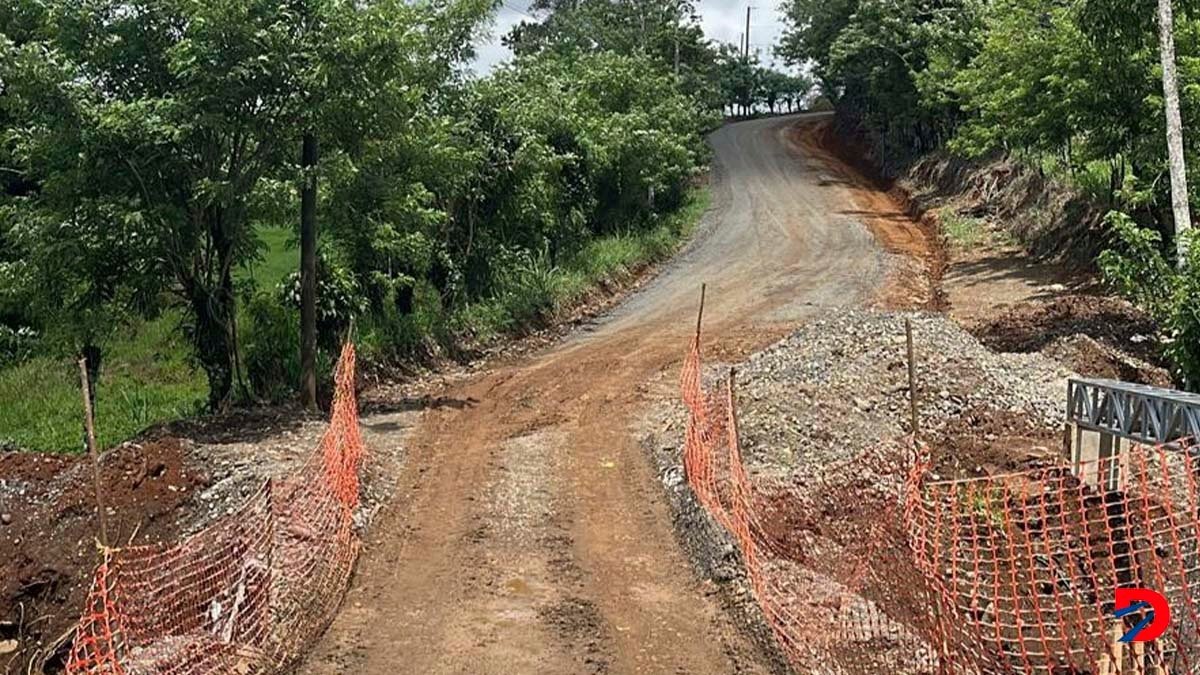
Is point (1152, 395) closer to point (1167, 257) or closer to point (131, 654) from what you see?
point (1167, 257)

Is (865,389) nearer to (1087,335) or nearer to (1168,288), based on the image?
(1168,288)

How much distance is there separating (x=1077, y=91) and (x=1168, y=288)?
5.09 m

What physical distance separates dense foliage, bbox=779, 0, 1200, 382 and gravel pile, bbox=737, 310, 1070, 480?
81.0 inches

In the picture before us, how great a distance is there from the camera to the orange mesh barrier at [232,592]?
7.42 metres

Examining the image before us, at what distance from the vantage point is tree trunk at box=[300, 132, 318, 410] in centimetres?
1412

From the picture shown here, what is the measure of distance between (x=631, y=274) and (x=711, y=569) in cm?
1777

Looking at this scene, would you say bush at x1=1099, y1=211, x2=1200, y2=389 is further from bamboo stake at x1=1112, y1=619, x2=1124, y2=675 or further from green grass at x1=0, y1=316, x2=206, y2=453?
green grass at x1=0, y1=316, x2=206, y2=453

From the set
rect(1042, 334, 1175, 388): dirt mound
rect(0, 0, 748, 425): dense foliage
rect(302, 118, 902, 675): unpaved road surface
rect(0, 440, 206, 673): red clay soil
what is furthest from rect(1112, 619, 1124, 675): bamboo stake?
rect(0, 0, 748, 425): dense foliage

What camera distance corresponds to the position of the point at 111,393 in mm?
21094

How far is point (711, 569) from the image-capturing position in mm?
9508

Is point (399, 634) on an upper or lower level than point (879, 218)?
lower

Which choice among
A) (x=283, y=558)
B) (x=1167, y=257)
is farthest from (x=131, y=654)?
(x=1167, y=257)

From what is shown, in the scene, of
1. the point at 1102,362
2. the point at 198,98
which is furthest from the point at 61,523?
the point at 1102,362

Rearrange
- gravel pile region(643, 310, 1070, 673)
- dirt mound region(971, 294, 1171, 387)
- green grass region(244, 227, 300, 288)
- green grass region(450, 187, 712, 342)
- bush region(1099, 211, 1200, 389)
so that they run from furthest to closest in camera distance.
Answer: green grass region(244, 227, 300, 288) < green grass region(450, 187, 712, 342) < dirt mound region(971, 294, 1171, 387) < bush region(1099, 211, 1200, 389) < gravel pile region(643, 310, 1070, 673)
